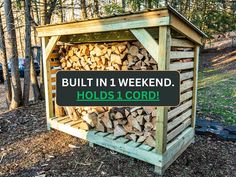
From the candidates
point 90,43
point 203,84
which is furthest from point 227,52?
point 90,43

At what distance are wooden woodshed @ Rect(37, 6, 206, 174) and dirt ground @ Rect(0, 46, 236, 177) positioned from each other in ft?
0.39

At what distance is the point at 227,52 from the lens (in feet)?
45.7

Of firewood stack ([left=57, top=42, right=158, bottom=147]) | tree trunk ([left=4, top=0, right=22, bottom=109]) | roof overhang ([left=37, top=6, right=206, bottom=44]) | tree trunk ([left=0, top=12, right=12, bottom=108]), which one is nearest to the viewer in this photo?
roof overhang ([left=37, top=6, right=206, bottom=44])

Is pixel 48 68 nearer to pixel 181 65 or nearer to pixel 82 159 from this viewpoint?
pixel 82 159

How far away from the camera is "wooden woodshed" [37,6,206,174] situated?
248cm

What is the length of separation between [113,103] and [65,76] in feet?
1.62

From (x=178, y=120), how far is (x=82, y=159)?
140 cm

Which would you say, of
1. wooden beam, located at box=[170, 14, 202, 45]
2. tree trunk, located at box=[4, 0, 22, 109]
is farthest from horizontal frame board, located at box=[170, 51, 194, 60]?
tree trunk, located at box=[4, 0, 22, 109]

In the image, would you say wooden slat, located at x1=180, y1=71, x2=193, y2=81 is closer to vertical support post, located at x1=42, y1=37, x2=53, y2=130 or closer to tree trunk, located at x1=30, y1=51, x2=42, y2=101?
vertical support post, located at x1=42, y1=37, x2=53, y2=130

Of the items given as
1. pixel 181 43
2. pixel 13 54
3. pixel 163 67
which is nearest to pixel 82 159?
pixel 163 67

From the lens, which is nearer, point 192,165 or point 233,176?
point 233,176

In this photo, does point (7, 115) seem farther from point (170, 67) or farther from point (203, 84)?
point (203, 84)

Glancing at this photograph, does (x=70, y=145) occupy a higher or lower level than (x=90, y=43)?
lower

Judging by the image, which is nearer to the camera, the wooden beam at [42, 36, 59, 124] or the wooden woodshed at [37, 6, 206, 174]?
the wooden woodshed at [37, 6, 206, 174]
